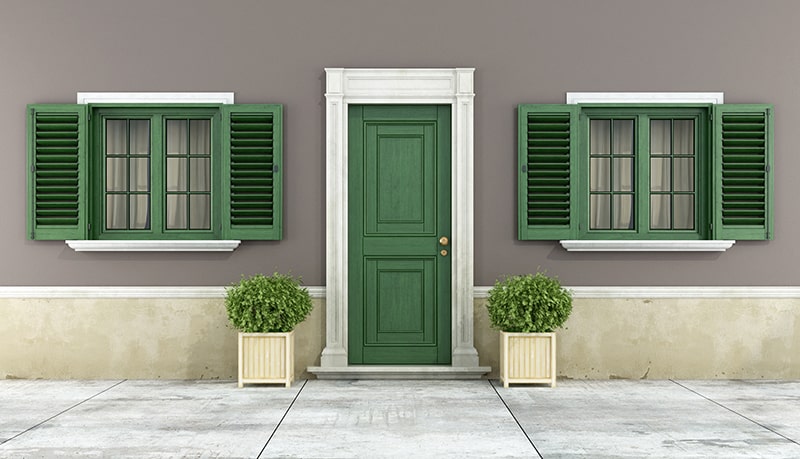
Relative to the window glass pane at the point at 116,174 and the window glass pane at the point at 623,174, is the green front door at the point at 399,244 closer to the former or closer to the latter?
the window glass pane at the point at 623,174

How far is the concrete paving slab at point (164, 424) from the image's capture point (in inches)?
167

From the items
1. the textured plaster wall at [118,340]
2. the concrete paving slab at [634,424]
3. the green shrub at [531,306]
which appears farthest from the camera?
the textured plaster wall at [118,340]

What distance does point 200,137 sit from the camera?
662 centimetres

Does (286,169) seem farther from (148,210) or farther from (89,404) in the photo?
(89,404)

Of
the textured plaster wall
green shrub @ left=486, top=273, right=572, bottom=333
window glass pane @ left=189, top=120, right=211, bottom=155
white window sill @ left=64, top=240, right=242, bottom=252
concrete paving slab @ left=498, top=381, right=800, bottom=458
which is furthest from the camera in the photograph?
window glass pane @ left=189, top=120, right=211, bottom=155

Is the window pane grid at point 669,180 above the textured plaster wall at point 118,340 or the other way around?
above

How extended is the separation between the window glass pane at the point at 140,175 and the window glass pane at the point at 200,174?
37 centimetres

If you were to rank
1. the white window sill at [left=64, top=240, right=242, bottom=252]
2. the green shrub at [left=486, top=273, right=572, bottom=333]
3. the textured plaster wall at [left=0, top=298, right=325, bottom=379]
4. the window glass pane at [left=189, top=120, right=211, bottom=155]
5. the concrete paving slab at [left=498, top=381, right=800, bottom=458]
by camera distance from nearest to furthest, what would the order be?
1. the concrete paving slab at [left=498, top=381, right=800, bottom=458]
2. the green shrub at [left=486, top=273, right=572, bottom=333]
3. the white window sill at [left=64, top=240, right=242, bottom=252]
4. the textured plaster wall at [left=0, top=298, right=325, bottom=379]
5. the window glass pane at [left=189, top=120, right=211, bottom=155]

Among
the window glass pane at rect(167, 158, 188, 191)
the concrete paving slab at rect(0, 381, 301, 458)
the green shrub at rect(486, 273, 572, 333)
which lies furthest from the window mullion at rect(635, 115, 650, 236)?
the window glass pane at rect(167, 158, 188, 191)

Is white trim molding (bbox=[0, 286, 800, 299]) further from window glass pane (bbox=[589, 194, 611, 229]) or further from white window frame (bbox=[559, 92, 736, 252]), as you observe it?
window glass pane (bbox=[589, 194, 611, 229])

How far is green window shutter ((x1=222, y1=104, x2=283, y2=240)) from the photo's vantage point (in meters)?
6.45

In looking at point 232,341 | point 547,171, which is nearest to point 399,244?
point 547,171

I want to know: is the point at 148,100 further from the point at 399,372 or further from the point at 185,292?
the point at 399,372

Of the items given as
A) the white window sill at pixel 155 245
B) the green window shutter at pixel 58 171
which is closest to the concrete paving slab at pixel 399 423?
the white window sill at pixel 155 245
